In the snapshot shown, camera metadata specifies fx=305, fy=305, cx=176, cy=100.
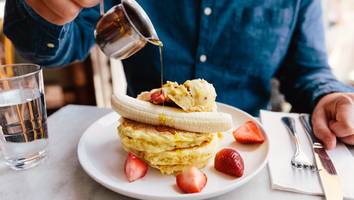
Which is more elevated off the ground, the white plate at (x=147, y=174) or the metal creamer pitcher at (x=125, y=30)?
the metal creamer pitcher at (x=125, y=30)

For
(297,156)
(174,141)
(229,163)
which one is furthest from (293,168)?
(174,141)

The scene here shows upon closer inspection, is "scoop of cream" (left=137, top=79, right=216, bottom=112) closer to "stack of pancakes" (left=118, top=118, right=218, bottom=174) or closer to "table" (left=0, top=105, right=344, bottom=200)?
"stack of pancakes" (left=118, top=118, right=218, bottom=174)

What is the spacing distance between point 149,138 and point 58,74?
1983 mm

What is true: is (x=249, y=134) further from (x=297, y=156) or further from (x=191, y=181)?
(x=191, y=181)

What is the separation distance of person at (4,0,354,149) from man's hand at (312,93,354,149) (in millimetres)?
93

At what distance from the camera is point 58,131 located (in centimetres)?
82

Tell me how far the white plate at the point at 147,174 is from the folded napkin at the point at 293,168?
38 mm

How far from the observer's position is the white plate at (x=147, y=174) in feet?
1.76

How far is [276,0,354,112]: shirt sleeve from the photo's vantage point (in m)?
1.07

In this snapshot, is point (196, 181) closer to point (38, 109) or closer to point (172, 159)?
point (172, 159)

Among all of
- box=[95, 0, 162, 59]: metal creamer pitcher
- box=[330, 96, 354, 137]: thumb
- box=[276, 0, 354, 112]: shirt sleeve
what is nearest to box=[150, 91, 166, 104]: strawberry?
box=[95, 0, 162, 59]: metal creamer pitcher

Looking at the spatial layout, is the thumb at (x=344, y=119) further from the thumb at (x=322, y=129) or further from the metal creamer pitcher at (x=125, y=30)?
the metal creamer pitcher at (x=125, y=30)

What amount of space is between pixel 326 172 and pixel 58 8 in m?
0.63

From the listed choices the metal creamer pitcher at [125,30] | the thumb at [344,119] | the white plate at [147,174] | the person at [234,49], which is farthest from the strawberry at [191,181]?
the person at [234,49]
